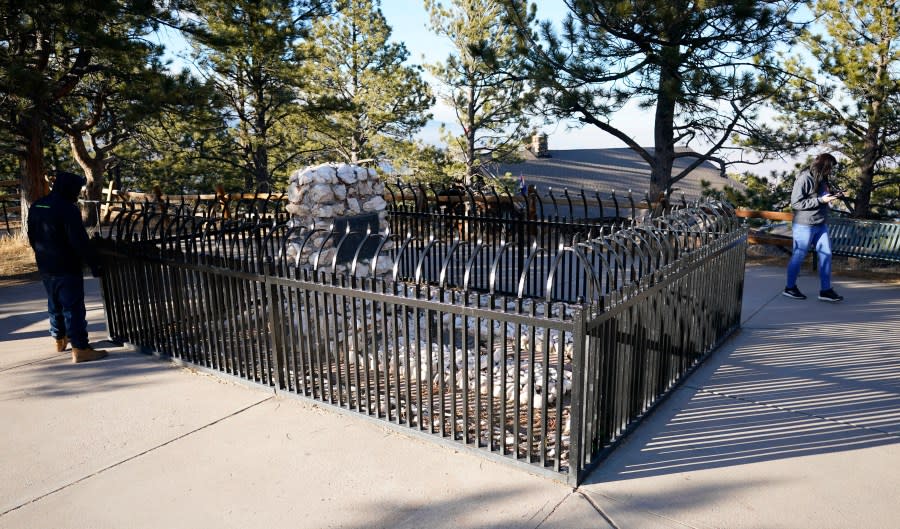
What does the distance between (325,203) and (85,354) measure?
3358 millimetres

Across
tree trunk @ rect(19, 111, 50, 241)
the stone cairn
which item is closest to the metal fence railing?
the stone cairn

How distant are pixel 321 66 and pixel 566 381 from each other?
A: 18542 mm

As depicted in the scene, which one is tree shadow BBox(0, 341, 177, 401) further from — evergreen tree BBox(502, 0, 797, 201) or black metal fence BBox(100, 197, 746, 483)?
evergreen tree BBox(502, 0, 797, 201)

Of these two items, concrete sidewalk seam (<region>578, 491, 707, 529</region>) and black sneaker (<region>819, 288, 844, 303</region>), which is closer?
concrete sidewalk seam (<region>578, 491, 707, 529</region>)

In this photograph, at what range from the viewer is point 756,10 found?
9633mm

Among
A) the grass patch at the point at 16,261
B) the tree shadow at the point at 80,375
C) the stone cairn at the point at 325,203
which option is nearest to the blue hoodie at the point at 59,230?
the tree shadow at the point at 80,375

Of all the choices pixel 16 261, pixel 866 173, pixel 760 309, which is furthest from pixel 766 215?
pixel 16 261

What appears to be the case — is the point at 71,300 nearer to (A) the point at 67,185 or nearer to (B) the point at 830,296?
(A) the point at 67,185

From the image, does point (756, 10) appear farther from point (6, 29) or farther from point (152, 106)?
point (6, 29)

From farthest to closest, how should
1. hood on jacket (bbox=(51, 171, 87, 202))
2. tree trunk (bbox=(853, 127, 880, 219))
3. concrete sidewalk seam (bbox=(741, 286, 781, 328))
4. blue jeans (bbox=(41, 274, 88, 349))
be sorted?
tree trunk (bbox=(853, 127, 880, 219))
concrete sidewalk seam (bbox=(741, 286, 781, 328))
blue jeans (bbox=(41, 274, 88, 349))
hood on jacket (bbox=(51, 171, 87, 202))

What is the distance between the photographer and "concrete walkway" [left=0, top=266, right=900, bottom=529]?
10.9 ft

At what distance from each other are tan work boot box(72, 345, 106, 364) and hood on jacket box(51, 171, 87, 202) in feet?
4.52

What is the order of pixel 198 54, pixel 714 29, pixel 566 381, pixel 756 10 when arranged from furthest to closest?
1. pixel 198 54
2. pixel 714 29
3. pixel 756 10
4. pixel 566 381

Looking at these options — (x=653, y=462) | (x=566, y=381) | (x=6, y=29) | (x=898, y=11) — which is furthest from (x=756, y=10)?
(x=6, y=29)
